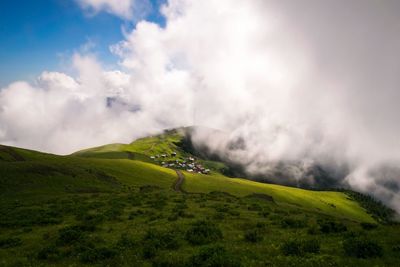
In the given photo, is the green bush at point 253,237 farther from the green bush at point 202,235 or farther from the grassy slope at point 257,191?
the grassy slope at point 257,191

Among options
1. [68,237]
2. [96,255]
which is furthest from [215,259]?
[68,237]

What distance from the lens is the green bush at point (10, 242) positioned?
21.1 metres

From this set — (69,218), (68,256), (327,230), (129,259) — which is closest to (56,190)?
(69,218)

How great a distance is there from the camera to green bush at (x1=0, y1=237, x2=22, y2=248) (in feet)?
69.1

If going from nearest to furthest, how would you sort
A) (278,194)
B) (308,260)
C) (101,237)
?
(308,260)
(101,237)
(278,194)

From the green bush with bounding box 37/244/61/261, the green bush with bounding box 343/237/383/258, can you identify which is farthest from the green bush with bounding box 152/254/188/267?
the green bush with bounding box 343/237/383/258

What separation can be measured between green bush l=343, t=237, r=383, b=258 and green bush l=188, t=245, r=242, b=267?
5.91 meters

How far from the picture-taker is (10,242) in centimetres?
2186

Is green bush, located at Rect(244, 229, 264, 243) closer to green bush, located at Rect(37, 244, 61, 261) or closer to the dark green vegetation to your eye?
the dark green vegetation

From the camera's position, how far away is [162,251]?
55.9 feet

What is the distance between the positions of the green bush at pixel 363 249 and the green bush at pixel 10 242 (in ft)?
76.7

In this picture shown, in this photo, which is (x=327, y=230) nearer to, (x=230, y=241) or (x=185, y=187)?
(x=230, y=241)

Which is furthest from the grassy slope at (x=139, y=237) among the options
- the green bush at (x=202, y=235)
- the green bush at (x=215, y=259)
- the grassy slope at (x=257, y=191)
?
the grassy slope at (x=257, y=191)

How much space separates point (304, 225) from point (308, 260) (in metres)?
11.6
